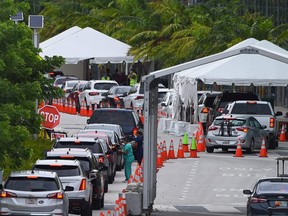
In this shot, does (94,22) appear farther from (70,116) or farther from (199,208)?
(199,208)

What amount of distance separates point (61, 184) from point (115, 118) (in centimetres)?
2025

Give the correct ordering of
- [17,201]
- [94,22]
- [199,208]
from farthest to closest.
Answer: [94,22], [199,208], [17,201]

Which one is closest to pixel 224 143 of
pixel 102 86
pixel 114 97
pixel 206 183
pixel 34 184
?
pixel 206 183

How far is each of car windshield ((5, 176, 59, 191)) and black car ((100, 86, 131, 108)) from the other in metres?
36.2

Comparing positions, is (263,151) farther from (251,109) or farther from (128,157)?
(128,157)

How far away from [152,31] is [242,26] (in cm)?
1145

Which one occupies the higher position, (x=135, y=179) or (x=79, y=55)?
(x=79, y=55)

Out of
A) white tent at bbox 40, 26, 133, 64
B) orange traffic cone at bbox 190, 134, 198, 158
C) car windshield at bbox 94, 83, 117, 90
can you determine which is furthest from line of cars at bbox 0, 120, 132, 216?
white tent at bbox 40, 26, 133, 64

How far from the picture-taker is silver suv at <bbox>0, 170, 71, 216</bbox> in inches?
1016

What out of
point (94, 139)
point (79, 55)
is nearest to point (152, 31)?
point (79, 55)

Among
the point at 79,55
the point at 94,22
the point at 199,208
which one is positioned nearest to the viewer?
the point at 199,208

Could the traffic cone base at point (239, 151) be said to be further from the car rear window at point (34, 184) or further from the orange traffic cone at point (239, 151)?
the car rear window at point (34, 184)

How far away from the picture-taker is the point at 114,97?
2496 inches

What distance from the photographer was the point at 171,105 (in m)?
58.6
